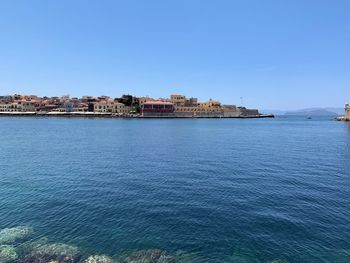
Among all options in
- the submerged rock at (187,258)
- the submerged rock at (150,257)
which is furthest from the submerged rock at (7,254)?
the submerged rock at (187,258)

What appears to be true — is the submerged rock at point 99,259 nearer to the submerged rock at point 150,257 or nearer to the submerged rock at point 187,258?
the submerged rock at point 150,257

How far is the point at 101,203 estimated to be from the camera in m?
23.9

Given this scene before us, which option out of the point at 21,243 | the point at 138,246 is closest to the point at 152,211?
the point at 138,246

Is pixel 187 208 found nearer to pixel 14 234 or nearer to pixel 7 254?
pixel 14 234

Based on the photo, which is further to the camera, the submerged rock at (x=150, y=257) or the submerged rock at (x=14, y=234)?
the submerged rock at (x=14, y=234)

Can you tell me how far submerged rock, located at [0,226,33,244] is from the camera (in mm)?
17323

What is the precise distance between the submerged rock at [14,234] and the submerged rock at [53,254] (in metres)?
2.18

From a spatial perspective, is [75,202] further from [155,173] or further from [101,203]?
[155,173]

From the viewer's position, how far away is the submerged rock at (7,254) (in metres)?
15.2

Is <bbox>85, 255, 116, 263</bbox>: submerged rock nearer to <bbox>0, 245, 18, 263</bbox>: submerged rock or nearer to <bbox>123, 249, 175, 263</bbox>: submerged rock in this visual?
<bbox>123, 249, 175, 263</bbox>: submerged rock

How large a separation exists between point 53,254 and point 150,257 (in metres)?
5.32

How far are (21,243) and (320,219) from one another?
1973 cm

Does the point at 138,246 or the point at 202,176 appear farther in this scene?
the point at 202,176

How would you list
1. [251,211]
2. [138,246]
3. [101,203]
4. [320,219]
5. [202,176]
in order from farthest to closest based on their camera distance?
1. [202,176]
2. [101,203]
3. [251,211]
4. [320,219]
5. [138,246]
